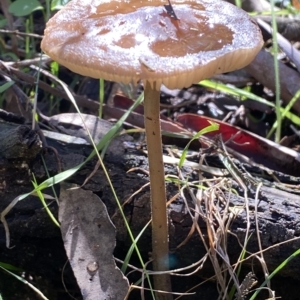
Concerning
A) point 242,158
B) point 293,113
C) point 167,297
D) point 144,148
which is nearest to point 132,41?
point 144,148

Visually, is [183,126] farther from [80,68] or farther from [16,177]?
[80,68]

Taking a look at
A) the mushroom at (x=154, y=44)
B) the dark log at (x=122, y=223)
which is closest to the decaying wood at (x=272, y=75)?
the dark log at (x=122, y=223)

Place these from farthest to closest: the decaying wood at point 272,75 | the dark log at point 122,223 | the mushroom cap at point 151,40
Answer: the decaying wood at point 272,75
the dark log at point 122,223
the mushroom cap at point 151,40

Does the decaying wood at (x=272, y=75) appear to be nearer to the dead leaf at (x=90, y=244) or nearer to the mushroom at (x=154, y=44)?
the mushroom at (x=154, y=44)

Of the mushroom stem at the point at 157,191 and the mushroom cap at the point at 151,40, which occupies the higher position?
the mushroom cap at the point at 151,40

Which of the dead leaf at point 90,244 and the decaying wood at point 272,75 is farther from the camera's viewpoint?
the decaying wood at point 272,75

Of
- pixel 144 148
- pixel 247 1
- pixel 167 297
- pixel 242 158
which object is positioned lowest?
pixel 167 297
